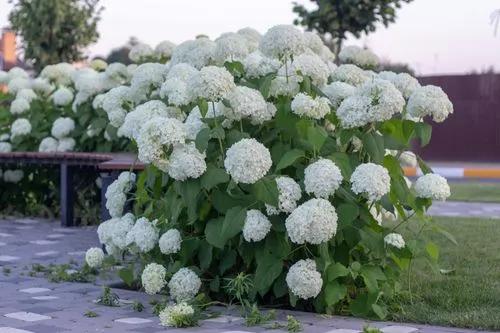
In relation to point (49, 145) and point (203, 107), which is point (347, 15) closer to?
point (49, 145)

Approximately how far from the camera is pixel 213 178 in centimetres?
442

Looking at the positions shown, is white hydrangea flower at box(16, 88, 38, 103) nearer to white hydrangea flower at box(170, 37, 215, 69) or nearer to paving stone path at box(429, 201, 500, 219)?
white hydrangea flower at box(170, 37, 215, 69)

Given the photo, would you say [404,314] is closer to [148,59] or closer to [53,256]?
[53,256]

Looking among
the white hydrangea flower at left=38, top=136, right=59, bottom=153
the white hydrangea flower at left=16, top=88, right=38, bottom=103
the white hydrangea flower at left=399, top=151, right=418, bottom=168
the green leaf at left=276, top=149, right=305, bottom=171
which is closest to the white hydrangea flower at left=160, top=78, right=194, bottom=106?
the green leaf at left=276, top=149, right=305, bottom=171

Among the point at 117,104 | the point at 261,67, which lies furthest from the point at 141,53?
the point at 261,67

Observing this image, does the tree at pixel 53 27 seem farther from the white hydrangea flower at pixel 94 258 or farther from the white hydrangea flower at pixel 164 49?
the white hydrangea flower at pixel 94 258

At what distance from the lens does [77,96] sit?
8789mm

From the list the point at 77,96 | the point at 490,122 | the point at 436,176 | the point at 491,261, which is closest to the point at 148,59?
the point at 77,96

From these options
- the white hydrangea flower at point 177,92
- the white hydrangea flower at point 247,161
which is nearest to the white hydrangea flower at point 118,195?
the white hydrangea flower at point 177,92

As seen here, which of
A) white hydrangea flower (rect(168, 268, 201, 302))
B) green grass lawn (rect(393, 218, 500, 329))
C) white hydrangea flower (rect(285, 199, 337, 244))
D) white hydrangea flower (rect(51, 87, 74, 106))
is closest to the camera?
white hydrangea flower (rect(285, 199, 337, 244))

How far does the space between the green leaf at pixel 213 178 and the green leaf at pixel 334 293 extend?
0.74 m

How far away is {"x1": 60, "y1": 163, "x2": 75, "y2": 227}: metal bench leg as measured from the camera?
8414 millimetres

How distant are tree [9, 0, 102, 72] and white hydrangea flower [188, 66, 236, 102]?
11.5m

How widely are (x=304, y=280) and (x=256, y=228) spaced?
0.34 m
